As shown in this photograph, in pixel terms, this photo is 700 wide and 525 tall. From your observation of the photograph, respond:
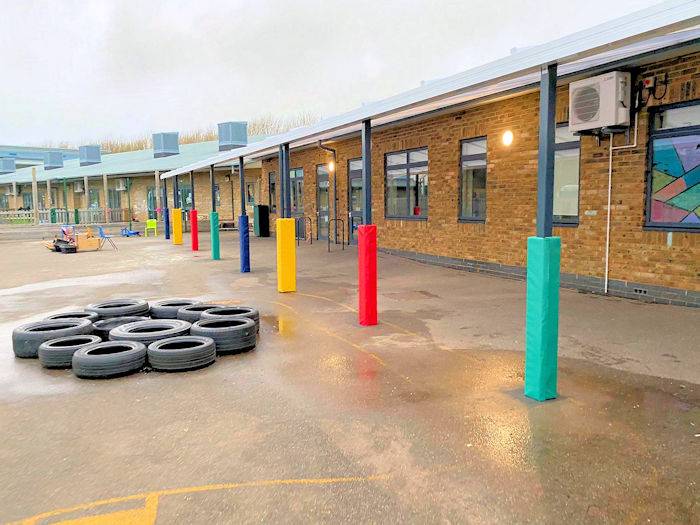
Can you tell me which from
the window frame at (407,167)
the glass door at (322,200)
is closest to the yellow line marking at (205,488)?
the window frame at (407,167)

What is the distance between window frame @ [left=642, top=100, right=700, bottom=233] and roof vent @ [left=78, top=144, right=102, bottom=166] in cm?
4222

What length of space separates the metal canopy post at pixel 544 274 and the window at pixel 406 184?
32.0 feet

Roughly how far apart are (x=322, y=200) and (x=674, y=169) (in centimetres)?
1419

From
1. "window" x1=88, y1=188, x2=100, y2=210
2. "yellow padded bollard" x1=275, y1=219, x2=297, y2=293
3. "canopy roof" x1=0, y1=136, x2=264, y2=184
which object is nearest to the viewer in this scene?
"yellow padded bollard" x1=275, y1=219, x2=297, y2=293

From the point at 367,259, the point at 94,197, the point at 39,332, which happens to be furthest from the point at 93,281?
the point at 94,197

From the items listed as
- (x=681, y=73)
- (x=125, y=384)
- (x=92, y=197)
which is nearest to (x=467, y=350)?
(x=125, y=384)

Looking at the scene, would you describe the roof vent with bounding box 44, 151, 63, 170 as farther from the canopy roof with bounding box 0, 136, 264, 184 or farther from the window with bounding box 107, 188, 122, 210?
the window with bounding box 107, 188, 122, 210

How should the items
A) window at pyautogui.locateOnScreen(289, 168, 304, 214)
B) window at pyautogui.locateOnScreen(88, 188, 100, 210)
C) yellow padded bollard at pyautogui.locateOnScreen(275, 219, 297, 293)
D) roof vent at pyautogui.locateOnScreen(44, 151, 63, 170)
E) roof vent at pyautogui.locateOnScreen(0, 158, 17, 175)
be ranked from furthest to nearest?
roof vent at pyautogui.locateOnScreen(0, 158, 17, 175) < roof vent at pyautogui.locateOnScreen(44, 151, 63, 170) < window at pyautogui.locateOnScreen(88, 188, 100, 210) < window at pyautogui.locateOnScreen(289, 168, 304, 214) < yellow padded bollard at pyautogui.locateOnScreen(275, 219, 297, 293)

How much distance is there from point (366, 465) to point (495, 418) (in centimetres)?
129

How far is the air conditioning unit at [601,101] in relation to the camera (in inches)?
330

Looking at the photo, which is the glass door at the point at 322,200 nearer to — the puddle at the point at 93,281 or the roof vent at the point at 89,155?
the puddle at the point at 93,281

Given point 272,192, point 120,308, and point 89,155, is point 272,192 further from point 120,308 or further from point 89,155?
point 89,155

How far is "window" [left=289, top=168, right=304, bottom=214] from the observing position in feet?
74.5

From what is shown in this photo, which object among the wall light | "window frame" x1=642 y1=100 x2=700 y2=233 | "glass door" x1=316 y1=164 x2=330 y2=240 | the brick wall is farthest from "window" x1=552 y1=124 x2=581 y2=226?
"glass door" x1=316 y1=164 x2=330 y2=240
